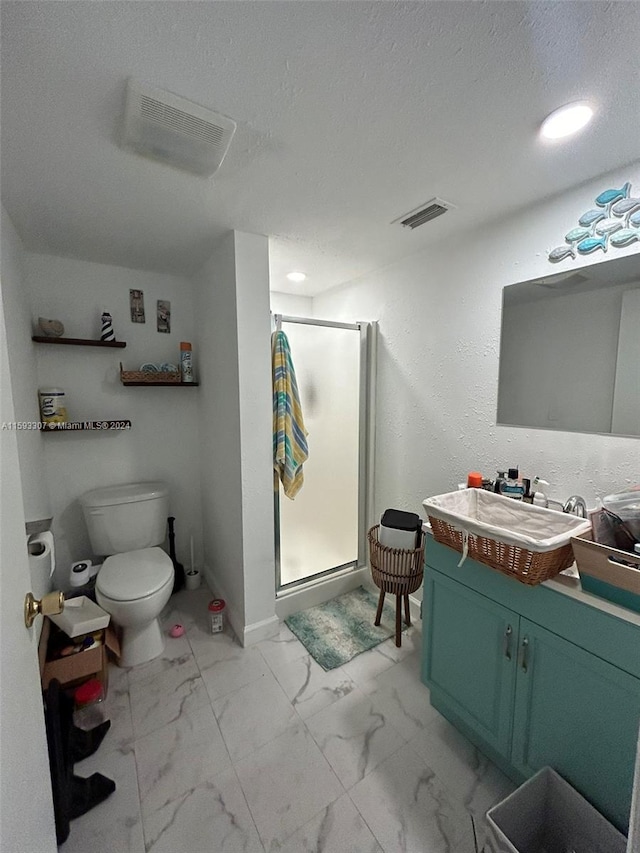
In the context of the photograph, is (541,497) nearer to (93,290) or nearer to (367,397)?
(367,397)

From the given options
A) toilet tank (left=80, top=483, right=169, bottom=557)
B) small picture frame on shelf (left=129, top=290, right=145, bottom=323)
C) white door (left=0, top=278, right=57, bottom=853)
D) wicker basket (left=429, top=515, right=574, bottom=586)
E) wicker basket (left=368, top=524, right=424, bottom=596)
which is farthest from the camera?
small picture frame on shelf (left=129, top=290, right=145, bottom=323)

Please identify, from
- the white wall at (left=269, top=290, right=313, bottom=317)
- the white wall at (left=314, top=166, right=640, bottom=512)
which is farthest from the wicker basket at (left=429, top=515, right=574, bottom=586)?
the white wall at (left=269, top=290, right=313, bottom=317)

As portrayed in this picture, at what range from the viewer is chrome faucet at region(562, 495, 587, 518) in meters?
1.28

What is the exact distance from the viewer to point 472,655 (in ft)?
4.30

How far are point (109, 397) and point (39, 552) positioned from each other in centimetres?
108

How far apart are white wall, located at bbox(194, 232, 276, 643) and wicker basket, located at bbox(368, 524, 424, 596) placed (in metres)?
0.62

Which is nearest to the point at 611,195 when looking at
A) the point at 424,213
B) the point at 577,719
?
the point at 424,213

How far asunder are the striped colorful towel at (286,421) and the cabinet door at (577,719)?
125cm

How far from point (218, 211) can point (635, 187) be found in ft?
5.15

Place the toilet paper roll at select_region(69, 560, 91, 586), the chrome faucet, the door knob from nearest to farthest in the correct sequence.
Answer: the door knob < the chrome faucet < the toilet paper roll at select_region(69, 560, 91, 586)

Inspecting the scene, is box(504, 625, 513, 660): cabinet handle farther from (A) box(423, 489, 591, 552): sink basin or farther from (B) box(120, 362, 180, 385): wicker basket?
Result: (B) box(120, 362, 180, 385): wicker basket

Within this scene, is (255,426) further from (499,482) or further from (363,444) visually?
(499,482)

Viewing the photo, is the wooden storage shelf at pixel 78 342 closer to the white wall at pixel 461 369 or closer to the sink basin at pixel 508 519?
the white wall at pixel 461 369

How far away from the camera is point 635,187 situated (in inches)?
47.6
